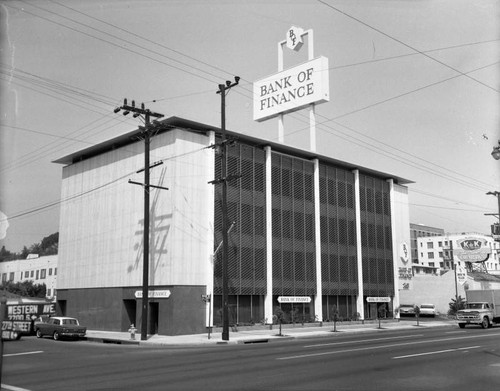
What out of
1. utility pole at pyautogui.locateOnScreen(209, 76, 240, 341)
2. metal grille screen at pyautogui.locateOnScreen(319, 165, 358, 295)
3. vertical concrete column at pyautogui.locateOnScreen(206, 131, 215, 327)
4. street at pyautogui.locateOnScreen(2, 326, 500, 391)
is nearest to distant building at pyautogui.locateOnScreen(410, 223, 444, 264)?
metal grille screen at pyautogui.locateOnScreen(319, 165, 358, 295)

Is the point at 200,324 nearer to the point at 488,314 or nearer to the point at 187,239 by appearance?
the point at 187,239

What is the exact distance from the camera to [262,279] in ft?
128

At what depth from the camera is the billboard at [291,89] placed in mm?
43719

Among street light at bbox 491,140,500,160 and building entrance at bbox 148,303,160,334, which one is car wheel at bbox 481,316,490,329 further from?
street light at bbox 491,140,500,160

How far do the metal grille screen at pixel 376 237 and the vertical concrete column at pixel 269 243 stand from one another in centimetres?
1293

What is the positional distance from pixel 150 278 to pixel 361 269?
2097cm

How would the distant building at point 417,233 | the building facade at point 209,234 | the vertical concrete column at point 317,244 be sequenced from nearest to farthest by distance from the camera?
the building facade at point 209,234, the vertical concrete column at point 317,244, the distant building at point 417,233

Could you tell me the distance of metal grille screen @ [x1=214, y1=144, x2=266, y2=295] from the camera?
36938mm

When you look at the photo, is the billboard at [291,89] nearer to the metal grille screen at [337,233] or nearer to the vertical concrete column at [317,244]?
the vertical concrete column at [317,244]

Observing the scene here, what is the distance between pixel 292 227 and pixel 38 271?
66.2m

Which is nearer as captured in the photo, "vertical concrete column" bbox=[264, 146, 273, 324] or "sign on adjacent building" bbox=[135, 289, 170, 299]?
"sign on adjacent building" bbox=[135, 289, 170, 299]

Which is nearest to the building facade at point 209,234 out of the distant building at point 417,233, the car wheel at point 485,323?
the car wheel at point 485,323

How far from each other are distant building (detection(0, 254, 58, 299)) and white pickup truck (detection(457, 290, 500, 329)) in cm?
6637

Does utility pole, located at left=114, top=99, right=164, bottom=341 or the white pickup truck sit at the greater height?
utility pole, located at left=114, top=99, right=164, bottom=341
